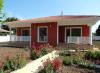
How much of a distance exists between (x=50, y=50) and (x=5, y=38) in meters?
42.1

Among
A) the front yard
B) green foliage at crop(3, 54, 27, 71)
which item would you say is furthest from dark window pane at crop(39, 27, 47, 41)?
green foliage at crop(3, 54, 27, 71)

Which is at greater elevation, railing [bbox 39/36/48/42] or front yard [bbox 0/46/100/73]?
railing [bbox 39/36/48/42]

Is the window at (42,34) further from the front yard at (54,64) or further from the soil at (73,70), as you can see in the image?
the soil at (73,70)

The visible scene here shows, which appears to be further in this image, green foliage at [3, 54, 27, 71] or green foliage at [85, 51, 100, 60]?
green foliage at [85, 51, 100, 60]

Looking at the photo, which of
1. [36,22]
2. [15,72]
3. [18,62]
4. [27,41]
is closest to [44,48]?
[18,62]

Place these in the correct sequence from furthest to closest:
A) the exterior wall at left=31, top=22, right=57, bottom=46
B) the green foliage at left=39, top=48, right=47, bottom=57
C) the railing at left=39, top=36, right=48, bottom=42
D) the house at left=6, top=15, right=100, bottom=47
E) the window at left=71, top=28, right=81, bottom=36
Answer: the railing at left=39, top=36, right=48, bottom=42, the window at left=71, top=28, right=81, bottom=36, the exterior wall at left=31, top=22, right=57, bottom=46, the house at left=6, top=15, right=100, bottom=47, the green foliage at left=39, top=48, right=47, bottom=57

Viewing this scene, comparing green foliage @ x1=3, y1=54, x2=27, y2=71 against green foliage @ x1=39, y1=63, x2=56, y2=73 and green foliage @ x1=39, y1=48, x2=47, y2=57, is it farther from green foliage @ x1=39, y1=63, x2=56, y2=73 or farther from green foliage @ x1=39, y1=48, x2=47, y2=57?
green foliage @ x1=39, y1=48, x2=47, y2=57

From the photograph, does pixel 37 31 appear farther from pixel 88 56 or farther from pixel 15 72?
pixel 15 72

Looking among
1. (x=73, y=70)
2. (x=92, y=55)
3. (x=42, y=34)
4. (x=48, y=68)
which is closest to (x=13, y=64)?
(x=48, y=68)

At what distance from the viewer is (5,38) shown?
5866 centimetres

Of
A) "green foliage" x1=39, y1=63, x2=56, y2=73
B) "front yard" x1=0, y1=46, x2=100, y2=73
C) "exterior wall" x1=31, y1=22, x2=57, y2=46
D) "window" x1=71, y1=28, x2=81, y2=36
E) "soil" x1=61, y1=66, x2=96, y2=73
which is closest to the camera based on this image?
"green foliage" x1=39, y1=63, x2=56, y2=73

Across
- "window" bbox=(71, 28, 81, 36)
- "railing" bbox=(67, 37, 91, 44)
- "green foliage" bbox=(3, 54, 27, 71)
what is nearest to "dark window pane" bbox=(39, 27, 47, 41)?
"window" bbox=(71, 28, 81, 36)

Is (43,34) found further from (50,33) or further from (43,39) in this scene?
(50,33)

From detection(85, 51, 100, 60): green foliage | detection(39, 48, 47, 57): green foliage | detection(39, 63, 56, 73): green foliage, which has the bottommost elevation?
detection(39, 63, 56, 73): green foliage
